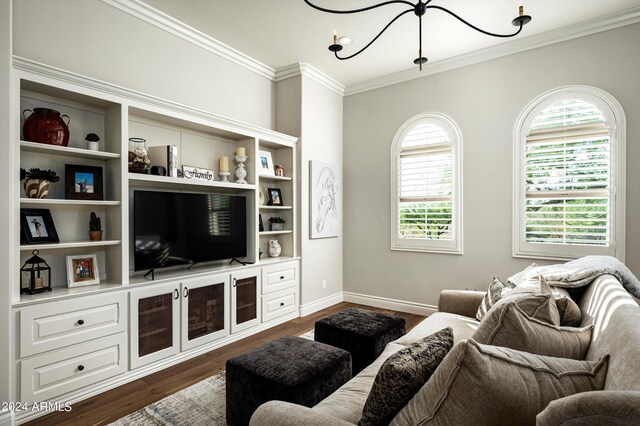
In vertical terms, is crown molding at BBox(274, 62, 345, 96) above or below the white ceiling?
below

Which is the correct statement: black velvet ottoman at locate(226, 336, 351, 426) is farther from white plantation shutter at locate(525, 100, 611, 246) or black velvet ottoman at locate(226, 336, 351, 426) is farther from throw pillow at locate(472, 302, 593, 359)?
white plantation shutter at locate(525, 100, 611, 246)

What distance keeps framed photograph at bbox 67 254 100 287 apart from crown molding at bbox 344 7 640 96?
12.5ft

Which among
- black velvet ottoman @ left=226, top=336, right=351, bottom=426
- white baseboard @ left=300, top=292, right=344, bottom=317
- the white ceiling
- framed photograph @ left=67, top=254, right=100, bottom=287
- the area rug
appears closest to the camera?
black velvet ottoman @ left=226, top=336, right=351, bottom=426

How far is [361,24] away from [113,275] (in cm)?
313

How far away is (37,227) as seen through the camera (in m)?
2.45

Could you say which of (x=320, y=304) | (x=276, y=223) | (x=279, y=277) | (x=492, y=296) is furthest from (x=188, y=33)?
(x=492, y=296)

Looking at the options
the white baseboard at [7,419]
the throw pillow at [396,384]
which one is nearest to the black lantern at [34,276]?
the white baseboard at [7,419]

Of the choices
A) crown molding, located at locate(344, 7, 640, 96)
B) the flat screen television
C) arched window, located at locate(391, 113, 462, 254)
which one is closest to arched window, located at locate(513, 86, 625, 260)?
crown molding, located at locate(344, 7, 640, 96)

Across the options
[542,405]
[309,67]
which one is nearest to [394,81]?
[309,67]

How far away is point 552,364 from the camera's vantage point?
1.07m

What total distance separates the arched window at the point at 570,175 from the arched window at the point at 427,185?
0.67m

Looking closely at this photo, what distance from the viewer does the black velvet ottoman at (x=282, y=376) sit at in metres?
1.91

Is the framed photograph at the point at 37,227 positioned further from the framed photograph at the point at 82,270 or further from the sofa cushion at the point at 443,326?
the sofa cushion at the point at 443,326

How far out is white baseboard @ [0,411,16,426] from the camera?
207 centimetres
